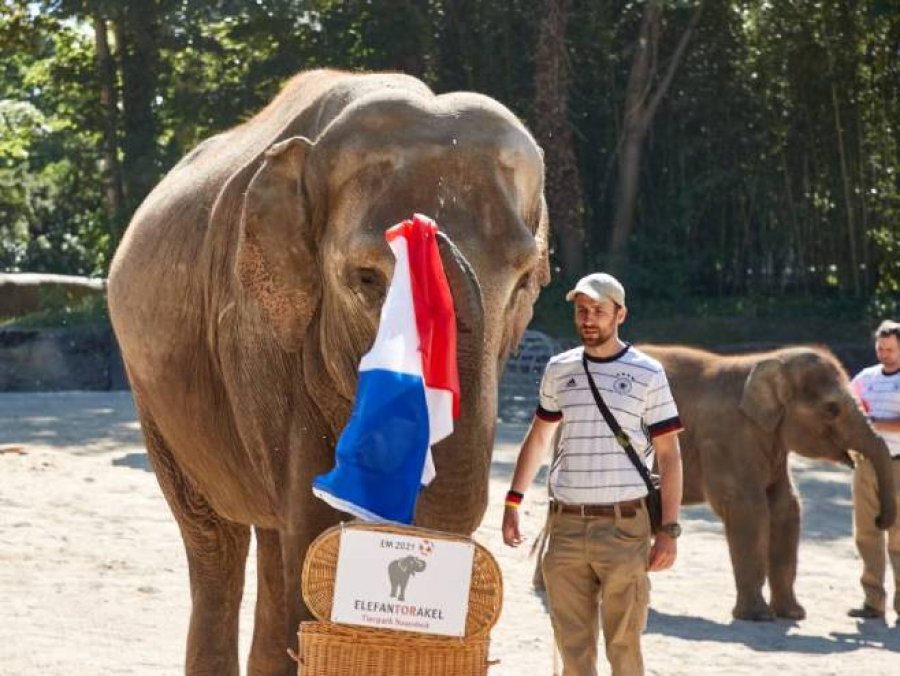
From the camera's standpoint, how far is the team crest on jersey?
19.1 feet

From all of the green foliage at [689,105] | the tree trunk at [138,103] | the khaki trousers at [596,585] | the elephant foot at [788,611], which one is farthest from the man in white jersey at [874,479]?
the tree trunk at [138,103]

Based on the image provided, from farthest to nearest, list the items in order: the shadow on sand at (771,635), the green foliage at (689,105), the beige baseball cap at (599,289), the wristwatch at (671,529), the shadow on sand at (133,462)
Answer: the green foliage at (689,105) < the shadow on sand at (133,462) < the shadow on sand at (771,635) < the wristwatch at (671,529) < the beige baseball cap at (599,289)

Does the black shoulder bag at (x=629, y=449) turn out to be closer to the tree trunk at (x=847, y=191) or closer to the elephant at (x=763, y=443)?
the elephant at (x=763, y=443)

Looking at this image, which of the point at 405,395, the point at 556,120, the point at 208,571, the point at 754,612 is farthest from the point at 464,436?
the point at 556,120

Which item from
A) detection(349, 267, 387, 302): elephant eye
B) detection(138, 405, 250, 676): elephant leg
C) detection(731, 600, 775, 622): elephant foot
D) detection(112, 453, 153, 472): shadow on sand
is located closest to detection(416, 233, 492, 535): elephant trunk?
detection(349, 267, 387, 302): elephant eye

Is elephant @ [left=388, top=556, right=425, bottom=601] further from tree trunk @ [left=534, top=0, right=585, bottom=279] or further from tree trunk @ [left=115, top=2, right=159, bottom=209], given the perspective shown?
tree trunk @ [left=115, top=2, right=159, bottom=209]

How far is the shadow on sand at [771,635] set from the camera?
29.3ft

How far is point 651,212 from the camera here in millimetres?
28109

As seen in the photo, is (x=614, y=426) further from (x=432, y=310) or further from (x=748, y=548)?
(x=748, y=548)

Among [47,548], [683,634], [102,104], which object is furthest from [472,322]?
[102,104]

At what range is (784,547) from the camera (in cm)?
1023

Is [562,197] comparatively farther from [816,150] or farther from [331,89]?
[331,89]

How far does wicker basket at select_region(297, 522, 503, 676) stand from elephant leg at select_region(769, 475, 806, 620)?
6.02 metres

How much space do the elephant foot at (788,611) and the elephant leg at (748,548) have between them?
4.4 inches
